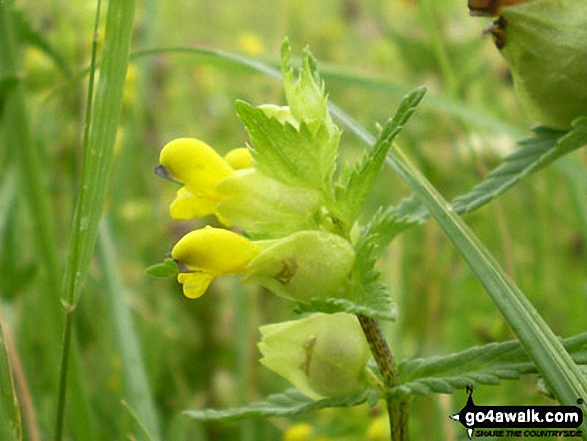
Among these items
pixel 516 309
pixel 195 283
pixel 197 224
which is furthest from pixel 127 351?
pixel 197 224

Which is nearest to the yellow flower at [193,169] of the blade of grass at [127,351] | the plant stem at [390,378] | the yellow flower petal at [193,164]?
the yellow flower petal at [193,164]

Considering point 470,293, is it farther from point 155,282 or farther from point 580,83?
point 155,282

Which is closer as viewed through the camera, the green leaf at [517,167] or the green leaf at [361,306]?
the green leaf at [361,306]

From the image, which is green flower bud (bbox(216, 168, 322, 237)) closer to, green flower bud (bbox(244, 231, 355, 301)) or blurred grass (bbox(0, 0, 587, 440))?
green flower bud (bbox(244, 231, 355, 301))

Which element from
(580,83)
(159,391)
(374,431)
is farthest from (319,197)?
(159,391)

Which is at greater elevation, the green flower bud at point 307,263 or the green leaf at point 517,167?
the green leaf at point 517,167

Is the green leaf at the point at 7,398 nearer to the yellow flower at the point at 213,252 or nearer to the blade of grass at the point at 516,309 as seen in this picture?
the yellow flower at the point at 213,252

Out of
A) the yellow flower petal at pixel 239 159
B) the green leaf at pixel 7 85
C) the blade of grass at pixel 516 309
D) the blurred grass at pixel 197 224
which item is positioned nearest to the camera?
the blade of grass at pixel 516 309

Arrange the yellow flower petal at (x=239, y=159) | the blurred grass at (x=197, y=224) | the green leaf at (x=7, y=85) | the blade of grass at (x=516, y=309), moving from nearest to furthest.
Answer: the blade of grass at (x=516, y=309), the yellow flower petal at (x=239, y=159), the green leaf at (x=7, y=85), the blurred grass at (x=197, y=224)

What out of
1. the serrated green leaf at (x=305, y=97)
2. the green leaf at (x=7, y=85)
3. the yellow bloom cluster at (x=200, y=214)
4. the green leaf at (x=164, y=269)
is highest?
the green leaf at (x=7, y=85)
